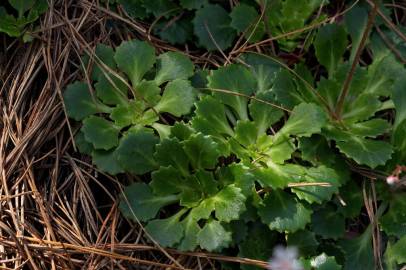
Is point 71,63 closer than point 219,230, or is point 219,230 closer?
point 219,230

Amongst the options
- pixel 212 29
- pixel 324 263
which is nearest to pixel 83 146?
pixel 212 29

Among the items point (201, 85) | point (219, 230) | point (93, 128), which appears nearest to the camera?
point (219, 230)

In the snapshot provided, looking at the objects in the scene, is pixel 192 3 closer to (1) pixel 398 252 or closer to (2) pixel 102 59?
(2) pixel 102 59

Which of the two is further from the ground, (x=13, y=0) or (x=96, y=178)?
(x=13, y=0)

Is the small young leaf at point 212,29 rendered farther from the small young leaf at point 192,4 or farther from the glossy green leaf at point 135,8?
the glossy green leaf at point 135,8

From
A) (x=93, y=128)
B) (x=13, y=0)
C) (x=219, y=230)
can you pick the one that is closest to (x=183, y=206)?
(x=219, y=230)

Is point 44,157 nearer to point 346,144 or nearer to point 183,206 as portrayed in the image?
point 183,206

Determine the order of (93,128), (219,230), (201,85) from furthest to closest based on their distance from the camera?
(201,85) → (93,128) → (219,230)
